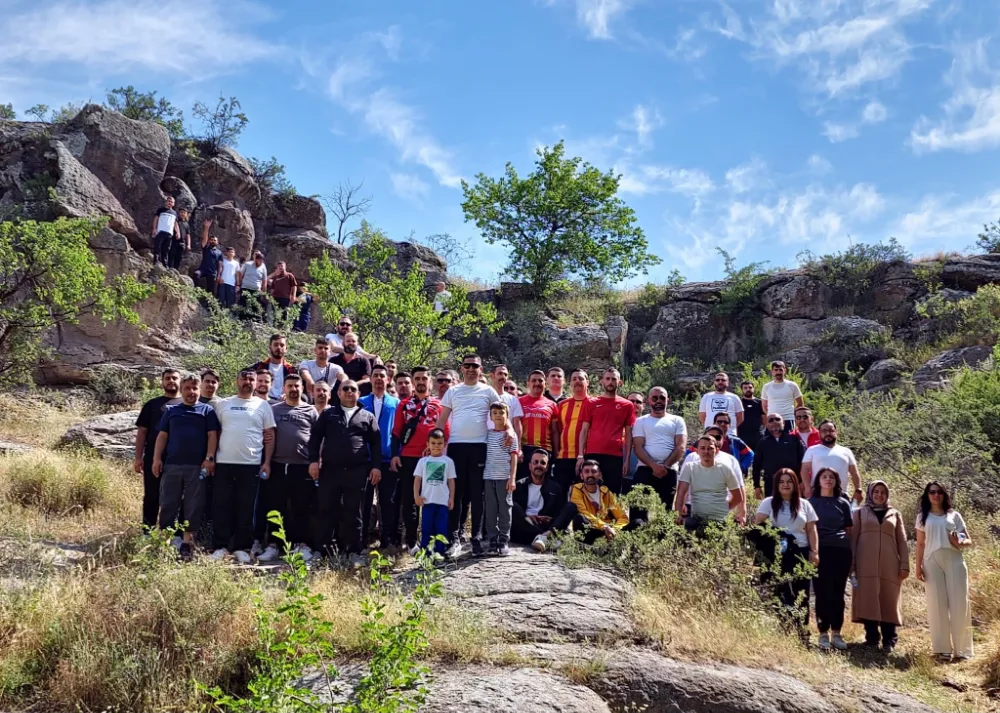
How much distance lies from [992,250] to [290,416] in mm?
25544

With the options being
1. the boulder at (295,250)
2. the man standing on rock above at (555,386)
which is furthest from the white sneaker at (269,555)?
the boulder at (295,250)

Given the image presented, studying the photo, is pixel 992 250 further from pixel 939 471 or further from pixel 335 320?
pixel 335 320

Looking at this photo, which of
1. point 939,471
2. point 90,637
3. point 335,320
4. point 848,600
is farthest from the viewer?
point 335,320

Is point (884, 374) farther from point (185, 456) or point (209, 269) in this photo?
point (185, 456)

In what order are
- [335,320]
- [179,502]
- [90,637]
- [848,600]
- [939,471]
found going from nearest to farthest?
1. [90,637]
2. [179,502]
3. [848,600]
4. [939,471]
5. [335,320]

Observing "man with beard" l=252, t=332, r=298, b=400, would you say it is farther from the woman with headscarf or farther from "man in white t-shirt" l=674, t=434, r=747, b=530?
the woman with headscarf

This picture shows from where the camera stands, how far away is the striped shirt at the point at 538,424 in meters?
9.73

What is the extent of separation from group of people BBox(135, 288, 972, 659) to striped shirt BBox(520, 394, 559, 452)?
0.17 metres

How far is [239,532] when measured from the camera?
8.75m

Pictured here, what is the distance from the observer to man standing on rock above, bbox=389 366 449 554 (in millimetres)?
9203

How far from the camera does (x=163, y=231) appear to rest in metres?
19.6

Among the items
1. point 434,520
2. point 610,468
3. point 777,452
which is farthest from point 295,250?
point 434,520

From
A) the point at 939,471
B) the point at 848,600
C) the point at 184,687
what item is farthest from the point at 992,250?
the point at 184,687

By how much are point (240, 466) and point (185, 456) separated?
1.84ft
